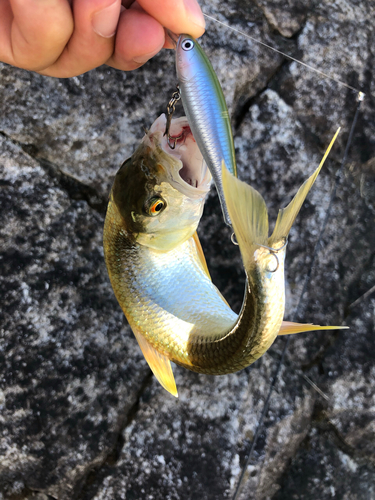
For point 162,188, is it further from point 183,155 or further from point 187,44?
point 187,44

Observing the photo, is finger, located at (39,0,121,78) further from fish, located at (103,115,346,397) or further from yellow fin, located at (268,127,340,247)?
yellow fin, located at (268,127,340,247)

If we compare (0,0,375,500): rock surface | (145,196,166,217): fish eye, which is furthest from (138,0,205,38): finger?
(0,0,375,500): rock surface

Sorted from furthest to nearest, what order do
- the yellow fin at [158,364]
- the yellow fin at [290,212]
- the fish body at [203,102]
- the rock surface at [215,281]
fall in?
the rock surface at [215,281] < the yellow fin at [158,364] < the fish body at [203,102] < the yellow fin at [290,212]

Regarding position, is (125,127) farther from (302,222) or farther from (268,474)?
(268,474)

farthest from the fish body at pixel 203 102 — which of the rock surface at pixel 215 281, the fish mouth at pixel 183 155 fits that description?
the rock surface at pixel 215 281

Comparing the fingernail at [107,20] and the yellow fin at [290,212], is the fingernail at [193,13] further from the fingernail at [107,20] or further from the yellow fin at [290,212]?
the yellow fin at [290,212]

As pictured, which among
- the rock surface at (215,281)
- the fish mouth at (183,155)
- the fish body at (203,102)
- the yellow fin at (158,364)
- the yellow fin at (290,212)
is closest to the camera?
the yellow fin at (290,212)

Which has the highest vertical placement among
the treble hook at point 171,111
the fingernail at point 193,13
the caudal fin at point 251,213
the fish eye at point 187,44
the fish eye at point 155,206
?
the fingernail at point 193,13
